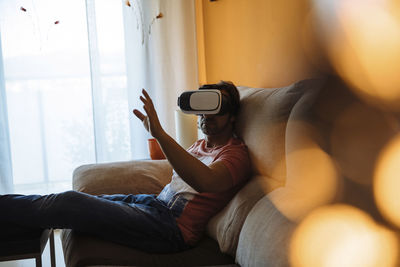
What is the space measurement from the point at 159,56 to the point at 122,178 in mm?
1252

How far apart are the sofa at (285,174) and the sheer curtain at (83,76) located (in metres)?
1.45

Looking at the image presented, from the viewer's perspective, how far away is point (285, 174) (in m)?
1.28

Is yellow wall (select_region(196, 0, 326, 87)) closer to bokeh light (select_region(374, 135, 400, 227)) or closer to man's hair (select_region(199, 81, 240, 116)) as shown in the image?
man's hair (select_region(199, 81, 240, 116))

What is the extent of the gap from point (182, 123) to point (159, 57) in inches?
29.0

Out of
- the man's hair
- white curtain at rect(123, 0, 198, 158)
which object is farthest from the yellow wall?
the man's hair

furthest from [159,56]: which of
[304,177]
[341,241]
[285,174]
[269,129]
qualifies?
[341,241]

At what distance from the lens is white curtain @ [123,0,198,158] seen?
2965 mm

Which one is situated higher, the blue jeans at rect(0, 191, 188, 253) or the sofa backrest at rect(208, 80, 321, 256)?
the sofa backrest at rect(208, 80, 321, 256)

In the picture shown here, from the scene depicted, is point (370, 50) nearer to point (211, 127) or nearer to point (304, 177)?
point (304, 177)

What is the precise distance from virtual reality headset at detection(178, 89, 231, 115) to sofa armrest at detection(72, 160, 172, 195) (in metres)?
0.64

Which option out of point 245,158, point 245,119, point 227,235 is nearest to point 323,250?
point 227,235

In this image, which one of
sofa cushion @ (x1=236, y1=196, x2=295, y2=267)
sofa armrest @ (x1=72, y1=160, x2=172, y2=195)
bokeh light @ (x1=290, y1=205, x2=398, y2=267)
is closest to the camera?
bokeh light @ (x1=290, y1=205, x2=398, y2=267)

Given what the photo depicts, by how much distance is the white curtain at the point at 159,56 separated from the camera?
9.73 feet

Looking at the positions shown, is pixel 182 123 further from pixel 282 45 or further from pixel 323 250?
pixel 323 250
